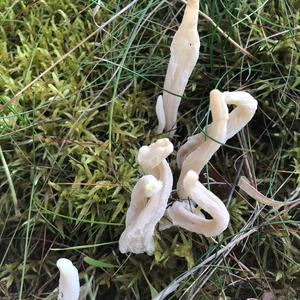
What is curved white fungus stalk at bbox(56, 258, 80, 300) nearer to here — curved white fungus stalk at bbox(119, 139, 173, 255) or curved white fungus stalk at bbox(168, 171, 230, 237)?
curved white fungus stalk at bbox(119, 139, 173, 255)

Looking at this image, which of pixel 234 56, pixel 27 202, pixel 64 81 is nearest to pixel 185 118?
pixel 234 56

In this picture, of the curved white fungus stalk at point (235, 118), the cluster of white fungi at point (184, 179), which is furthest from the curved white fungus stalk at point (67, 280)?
the curved white fungus stalk at point (235, 118)

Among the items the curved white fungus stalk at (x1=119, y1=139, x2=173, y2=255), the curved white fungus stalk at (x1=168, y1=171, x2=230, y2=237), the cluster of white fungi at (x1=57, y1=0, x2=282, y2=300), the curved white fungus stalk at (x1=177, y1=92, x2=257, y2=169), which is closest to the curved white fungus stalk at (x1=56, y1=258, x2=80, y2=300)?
the cluster of white fungi at (x1=57, y1=0, x2=282, y2=300)

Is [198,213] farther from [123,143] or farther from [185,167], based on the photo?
[123,143]

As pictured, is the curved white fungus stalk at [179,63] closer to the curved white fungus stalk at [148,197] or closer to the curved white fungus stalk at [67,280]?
the curved white fungus stalk at [148,197]

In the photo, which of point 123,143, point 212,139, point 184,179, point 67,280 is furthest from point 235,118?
point 67,280

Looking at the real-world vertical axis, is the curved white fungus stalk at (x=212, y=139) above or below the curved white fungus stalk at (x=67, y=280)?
above

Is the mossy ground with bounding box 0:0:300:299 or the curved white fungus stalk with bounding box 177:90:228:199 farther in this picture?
the mossy ground with bounding box 0:0:300:299
